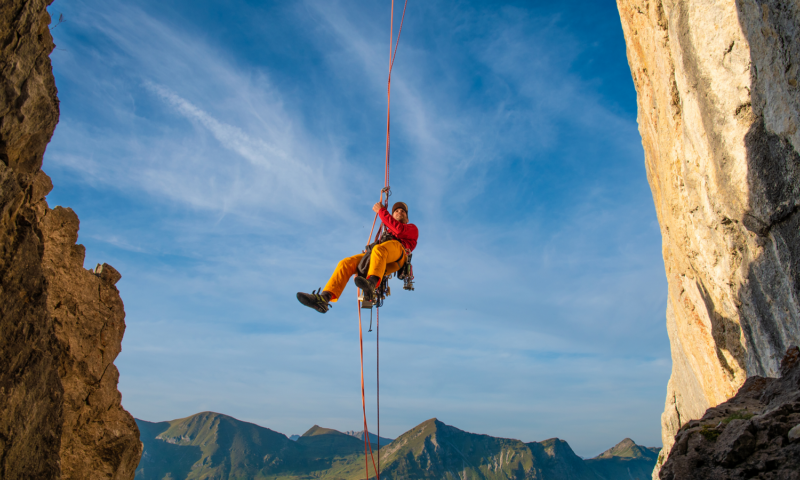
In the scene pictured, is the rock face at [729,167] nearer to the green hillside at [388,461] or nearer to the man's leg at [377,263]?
the man's leg at [377,263]

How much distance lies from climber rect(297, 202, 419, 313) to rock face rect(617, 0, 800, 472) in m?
5.00

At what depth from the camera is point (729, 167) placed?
637cm

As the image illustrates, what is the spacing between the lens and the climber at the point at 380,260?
8.05m

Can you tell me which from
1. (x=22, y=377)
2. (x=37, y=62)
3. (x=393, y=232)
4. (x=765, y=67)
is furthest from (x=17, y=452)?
(x=765, y=67)

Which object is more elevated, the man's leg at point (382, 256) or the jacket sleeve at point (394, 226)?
the jacket sleeve at point (394, 226)

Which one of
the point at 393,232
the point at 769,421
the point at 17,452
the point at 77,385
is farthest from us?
the point at 393,232

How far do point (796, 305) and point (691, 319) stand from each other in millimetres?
5115

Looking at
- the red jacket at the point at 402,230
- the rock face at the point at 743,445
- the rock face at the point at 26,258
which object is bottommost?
the rock face at the point at 743,445

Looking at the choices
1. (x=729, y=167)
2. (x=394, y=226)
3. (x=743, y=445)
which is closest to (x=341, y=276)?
(x=394, y=226)

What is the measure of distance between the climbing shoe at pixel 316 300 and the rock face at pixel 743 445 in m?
5.45

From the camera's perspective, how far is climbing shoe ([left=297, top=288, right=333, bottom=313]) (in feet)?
26.0

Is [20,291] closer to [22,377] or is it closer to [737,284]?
[22,377]

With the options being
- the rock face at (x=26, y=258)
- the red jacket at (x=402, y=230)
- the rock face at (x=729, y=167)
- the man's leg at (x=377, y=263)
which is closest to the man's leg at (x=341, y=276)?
the man's leg at (x=377, y=263)

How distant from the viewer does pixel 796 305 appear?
5.31 meters
